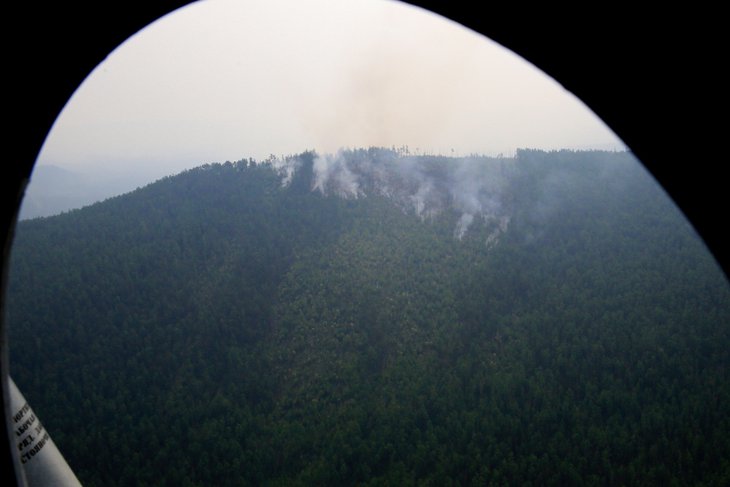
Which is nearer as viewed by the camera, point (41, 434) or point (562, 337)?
point (41, 434)

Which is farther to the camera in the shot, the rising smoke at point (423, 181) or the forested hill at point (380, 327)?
the rising smoke at point (423, 181)

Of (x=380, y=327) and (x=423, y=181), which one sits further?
(x=423, y=181)

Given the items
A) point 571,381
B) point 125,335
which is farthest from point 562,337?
point 125,335

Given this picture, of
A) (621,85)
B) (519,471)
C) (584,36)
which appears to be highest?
(584,36)

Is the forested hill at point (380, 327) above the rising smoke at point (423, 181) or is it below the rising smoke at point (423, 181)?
below

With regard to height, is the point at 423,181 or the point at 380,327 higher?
the point at 423,181

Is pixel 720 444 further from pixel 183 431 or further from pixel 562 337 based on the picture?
pixel 183 431

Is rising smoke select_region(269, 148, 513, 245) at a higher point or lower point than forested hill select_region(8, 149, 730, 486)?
higher

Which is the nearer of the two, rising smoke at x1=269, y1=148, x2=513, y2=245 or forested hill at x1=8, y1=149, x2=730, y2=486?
forested hill at x1=8, y1=149, x2=730, y2=486
